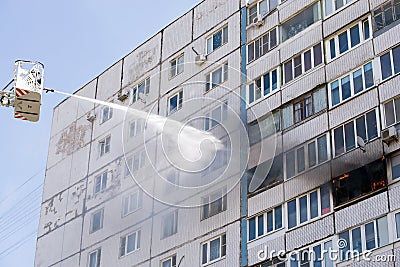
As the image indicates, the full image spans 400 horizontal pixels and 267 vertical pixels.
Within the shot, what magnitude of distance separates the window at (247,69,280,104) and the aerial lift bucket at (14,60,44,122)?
9.68 meters

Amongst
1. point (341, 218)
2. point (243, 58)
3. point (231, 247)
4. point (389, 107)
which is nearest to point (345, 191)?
point (341, 218)

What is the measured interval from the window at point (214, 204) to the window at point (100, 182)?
9224mm

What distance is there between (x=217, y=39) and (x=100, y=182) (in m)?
10.3

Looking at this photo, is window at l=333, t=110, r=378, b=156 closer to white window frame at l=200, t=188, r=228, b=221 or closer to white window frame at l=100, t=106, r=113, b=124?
white window frame at l=200, t=188, r=228, b=221

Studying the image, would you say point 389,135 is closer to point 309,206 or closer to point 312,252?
point 309,206

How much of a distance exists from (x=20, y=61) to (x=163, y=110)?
1106cm

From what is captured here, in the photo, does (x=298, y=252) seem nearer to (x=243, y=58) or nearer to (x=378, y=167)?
(x=378, y=167)

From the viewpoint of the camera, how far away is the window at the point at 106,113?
5188 centimetres

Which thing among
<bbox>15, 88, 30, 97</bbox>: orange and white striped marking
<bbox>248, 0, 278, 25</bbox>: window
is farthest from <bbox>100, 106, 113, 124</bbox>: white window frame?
<bbox>15, 88, 30, 97</bbox>: orange and white striped marking

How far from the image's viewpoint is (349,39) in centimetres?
3856

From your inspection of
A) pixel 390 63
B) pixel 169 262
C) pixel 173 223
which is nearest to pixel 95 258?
pixel 173 223

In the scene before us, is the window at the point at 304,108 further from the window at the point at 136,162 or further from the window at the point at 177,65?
the window at the point at 136,162

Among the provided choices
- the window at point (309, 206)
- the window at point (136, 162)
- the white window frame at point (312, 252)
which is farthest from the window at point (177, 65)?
the white window frame at point (312, 252)

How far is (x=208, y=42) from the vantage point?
153 ft
